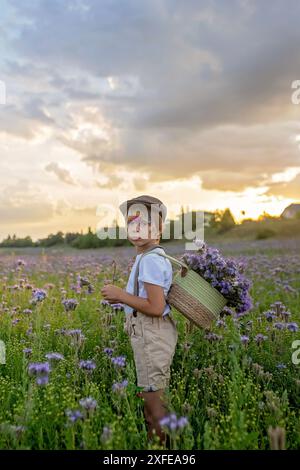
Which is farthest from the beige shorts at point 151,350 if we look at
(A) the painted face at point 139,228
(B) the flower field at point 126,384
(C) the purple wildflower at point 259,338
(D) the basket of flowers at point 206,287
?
(C) the purple wildflower at point 259,338

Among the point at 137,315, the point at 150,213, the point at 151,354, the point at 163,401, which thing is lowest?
the point at 163,401

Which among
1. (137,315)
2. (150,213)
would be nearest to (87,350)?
(137,315)

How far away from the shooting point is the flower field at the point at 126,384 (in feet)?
9.94

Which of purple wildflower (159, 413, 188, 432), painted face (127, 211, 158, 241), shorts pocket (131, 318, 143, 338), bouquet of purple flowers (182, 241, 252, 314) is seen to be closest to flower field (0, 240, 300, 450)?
purple wildflower (159, 413, 188, 432)

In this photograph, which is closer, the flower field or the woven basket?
the flower field

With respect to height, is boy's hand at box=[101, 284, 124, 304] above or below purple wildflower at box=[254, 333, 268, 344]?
above

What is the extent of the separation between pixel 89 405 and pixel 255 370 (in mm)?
1682

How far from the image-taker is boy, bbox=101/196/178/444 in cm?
354

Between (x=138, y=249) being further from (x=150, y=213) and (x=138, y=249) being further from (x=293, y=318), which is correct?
(x=293, y=318)

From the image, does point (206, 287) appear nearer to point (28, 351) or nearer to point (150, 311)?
point (150, 311)

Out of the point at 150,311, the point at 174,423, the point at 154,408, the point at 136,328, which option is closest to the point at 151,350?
the point at 136,328

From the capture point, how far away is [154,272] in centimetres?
356

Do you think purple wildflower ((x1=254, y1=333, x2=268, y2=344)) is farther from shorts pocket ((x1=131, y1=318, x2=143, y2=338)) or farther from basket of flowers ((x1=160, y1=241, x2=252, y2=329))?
shorts pocket ((x1=131, y1=318, x2=143, y2=338))
